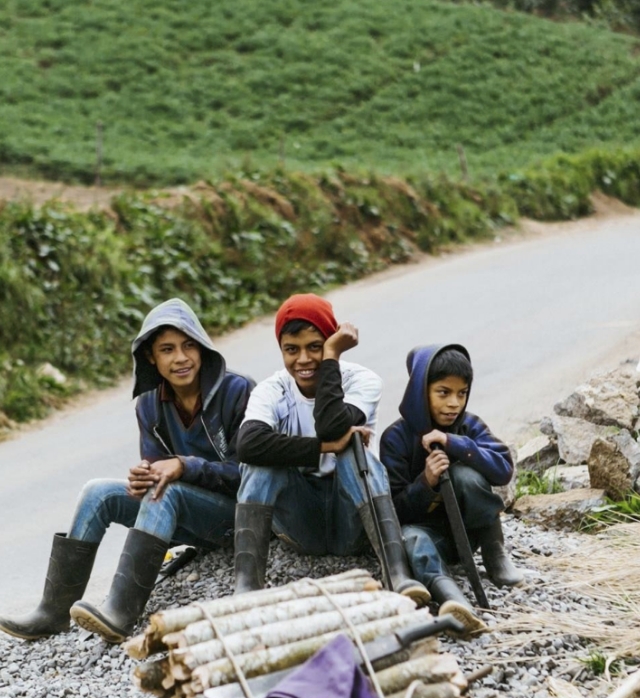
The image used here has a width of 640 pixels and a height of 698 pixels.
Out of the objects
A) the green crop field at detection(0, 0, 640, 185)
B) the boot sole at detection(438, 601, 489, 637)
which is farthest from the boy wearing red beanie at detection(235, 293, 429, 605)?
the green crop field at detection(0, 0, 640, 185)

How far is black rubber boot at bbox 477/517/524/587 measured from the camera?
477cm

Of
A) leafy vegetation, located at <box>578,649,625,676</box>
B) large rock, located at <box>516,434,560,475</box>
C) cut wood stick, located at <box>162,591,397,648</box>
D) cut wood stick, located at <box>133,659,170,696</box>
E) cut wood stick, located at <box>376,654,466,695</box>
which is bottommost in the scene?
leafy vegetation, located at <box>578,649,625,676</box>

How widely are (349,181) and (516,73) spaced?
674 inches

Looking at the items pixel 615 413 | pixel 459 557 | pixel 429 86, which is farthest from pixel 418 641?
pixel 429 86

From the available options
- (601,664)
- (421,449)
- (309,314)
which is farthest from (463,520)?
(309,314)

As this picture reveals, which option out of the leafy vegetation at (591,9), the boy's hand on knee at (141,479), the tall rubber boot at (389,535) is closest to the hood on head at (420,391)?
the tall rubber boot at (389,535)

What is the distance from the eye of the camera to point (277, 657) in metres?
3.49

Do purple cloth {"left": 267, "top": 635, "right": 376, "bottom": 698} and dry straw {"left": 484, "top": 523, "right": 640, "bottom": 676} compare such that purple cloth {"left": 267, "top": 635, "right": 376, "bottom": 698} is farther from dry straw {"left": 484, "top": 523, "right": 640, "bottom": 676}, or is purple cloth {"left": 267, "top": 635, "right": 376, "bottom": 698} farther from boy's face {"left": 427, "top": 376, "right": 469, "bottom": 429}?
boy's face {"left": 427, "top": 376, "right": 469, "bottom": 429}

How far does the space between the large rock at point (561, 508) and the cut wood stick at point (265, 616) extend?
2108mm

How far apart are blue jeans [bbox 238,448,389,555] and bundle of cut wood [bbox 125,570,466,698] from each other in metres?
0.82

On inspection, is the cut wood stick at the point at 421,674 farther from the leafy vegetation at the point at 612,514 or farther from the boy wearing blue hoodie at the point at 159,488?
the leafy vegetation at the point at 612,514

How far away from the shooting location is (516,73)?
3231 centimetres

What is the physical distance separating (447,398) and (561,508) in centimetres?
130

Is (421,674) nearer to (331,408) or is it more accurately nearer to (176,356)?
(331,408)
